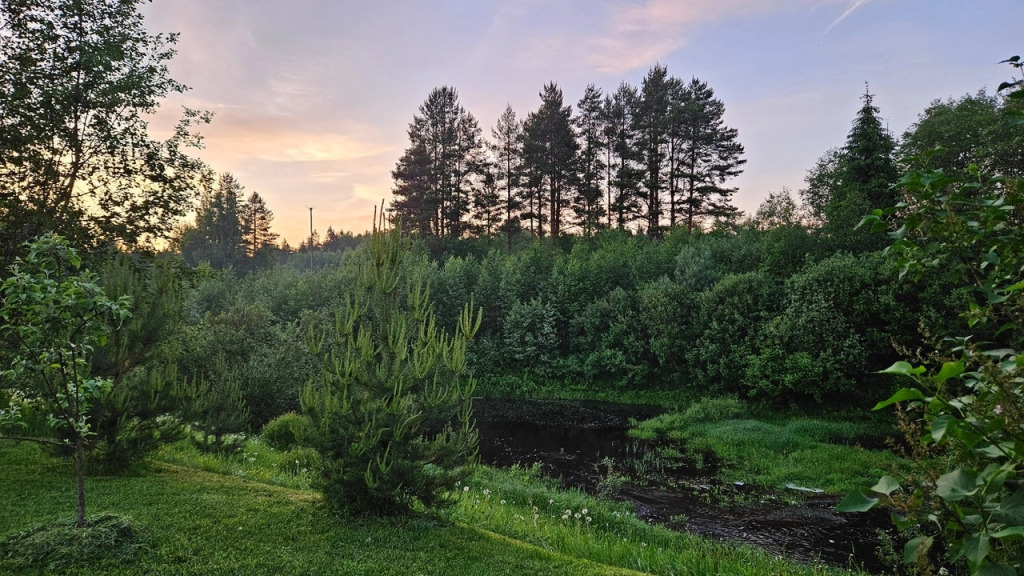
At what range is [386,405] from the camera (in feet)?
22.5

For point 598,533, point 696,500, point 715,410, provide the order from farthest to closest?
1. point 715,410
2. point 696,500
3. point 598,533

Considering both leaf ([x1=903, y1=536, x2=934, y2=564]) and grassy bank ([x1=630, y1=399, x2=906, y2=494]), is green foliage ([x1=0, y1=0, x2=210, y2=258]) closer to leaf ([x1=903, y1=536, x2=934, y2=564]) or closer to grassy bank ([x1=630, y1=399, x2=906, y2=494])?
leaf ([x1=903, y1=536, x2=934, y2=564])

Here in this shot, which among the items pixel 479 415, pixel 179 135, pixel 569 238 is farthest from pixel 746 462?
pixel 569 238

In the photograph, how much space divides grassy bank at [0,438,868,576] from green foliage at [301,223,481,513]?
0.53 metres

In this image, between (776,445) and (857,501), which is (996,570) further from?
(776,445)

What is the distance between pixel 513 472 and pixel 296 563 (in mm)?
9780

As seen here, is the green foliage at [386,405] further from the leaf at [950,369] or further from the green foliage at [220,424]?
the leaf at [950,369]

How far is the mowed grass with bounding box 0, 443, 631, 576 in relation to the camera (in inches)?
205

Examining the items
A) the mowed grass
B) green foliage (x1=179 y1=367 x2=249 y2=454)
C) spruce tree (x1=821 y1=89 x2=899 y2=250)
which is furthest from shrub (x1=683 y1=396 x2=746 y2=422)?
the mowed grass

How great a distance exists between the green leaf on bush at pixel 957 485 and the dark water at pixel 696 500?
8.87 meters

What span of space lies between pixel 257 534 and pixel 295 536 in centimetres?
43

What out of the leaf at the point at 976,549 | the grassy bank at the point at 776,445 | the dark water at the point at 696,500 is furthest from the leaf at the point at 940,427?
the grassy bank at the point at 776,445

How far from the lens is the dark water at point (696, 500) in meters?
10.3

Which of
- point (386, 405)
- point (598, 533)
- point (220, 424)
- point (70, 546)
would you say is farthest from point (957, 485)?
point (220, 424)
